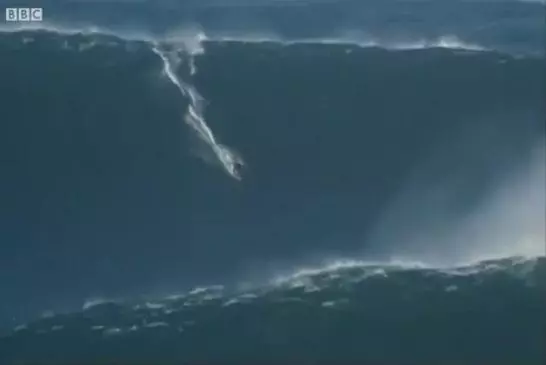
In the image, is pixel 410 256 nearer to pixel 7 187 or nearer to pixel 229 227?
pixel 229 227

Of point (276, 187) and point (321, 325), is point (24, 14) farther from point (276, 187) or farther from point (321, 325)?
point (321, 325)

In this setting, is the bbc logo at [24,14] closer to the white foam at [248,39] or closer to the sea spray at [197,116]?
the white foam at [248,39]

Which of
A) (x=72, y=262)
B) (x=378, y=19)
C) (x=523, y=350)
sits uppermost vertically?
(x=378, y=19)

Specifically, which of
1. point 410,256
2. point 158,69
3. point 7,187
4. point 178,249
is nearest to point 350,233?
point 410,256

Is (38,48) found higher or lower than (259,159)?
higher

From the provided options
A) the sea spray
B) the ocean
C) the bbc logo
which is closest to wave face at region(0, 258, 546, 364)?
the ocean

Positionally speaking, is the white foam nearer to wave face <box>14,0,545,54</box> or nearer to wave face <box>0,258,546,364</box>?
wave face <box>14,0,545,54</box>

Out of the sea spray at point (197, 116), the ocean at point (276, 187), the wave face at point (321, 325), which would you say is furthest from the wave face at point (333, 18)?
the wave face at point (321, 325)

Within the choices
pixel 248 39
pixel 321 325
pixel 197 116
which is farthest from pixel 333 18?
pixel 321 325
